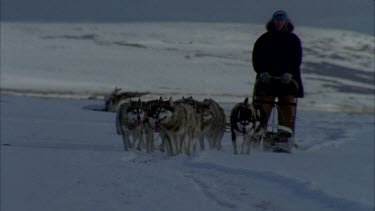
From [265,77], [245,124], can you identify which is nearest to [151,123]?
[245,124]

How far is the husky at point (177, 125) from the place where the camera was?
7664 millimetres

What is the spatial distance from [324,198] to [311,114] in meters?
14.0

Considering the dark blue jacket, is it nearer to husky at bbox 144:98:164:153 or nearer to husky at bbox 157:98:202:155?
husky at bbox 157:98:202:155

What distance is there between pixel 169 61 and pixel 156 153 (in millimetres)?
23508

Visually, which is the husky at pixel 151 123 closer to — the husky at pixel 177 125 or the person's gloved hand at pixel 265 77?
the husky at pixel 177 125

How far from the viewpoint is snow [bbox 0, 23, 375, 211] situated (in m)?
4.55

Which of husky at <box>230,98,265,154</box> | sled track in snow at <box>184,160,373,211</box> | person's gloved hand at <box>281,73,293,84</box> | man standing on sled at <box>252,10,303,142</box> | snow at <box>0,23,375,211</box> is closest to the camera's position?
sled track in snow at <box>184,160,373,211</box>

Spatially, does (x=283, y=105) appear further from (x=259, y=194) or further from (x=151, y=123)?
(x=259, y=194)

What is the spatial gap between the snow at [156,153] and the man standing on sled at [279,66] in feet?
2.07

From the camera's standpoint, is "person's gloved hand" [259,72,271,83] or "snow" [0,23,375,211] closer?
"snow" [0,23,375,211]

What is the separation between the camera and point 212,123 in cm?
834

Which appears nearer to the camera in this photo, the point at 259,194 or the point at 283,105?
the point at 259,194

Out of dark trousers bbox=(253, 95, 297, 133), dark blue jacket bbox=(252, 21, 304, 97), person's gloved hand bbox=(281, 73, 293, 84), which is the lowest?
dark trousers bbox=(253, 95, 297, 133)

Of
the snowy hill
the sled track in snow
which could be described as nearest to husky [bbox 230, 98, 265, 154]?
the sled track in snow
